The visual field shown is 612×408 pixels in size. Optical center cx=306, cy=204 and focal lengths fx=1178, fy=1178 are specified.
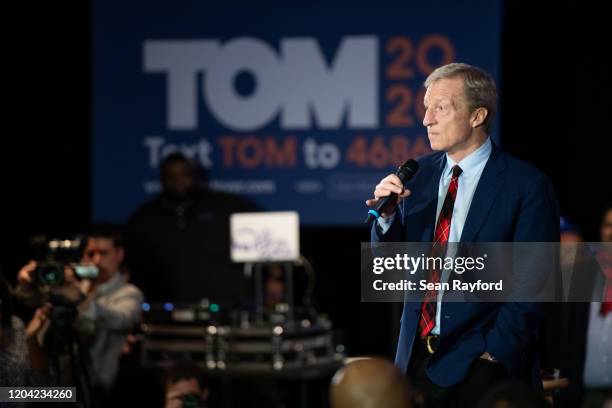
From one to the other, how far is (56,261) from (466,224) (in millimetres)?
2466

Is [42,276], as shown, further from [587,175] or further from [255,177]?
[587,175]

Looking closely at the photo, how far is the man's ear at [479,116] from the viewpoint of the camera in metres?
3.50

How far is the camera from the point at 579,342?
605 centimetres

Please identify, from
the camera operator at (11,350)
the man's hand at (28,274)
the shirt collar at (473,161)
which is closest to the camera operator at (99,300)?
the man's hand at (28,274)

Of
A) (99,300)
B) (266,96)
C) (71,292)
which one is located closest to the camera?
(71,292)

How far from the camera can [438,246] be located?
3477 millimetres

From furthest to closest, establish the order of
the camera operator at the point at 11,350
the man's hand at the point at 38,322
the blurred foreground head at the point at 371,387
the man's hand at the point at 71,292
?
the man's hand at the point at 71,292 < the man's hand at the point at 38,322 < the camera operator at the point at 11,350 < the blurred foreground head at the point at 371,387

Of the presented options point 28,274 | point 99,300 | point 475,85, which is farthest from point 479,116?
point 99,300

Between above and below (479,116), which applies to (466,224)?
below

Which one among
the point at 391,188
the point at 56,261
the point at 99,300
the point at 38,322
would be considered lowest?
the point at 99,300

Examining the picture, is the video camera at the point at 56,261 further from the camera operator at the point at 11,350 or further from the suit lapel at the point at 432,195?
the suit lapel at the point at 432,195

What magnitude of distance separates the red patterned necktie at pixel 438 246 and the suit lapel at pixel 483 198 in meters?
0.07

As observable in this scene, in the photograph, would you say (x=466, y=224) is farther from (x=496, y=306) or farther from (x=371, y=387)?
(x=371, y=387)

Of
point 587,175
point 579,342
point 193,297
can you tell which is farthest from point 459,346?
point 587,175
